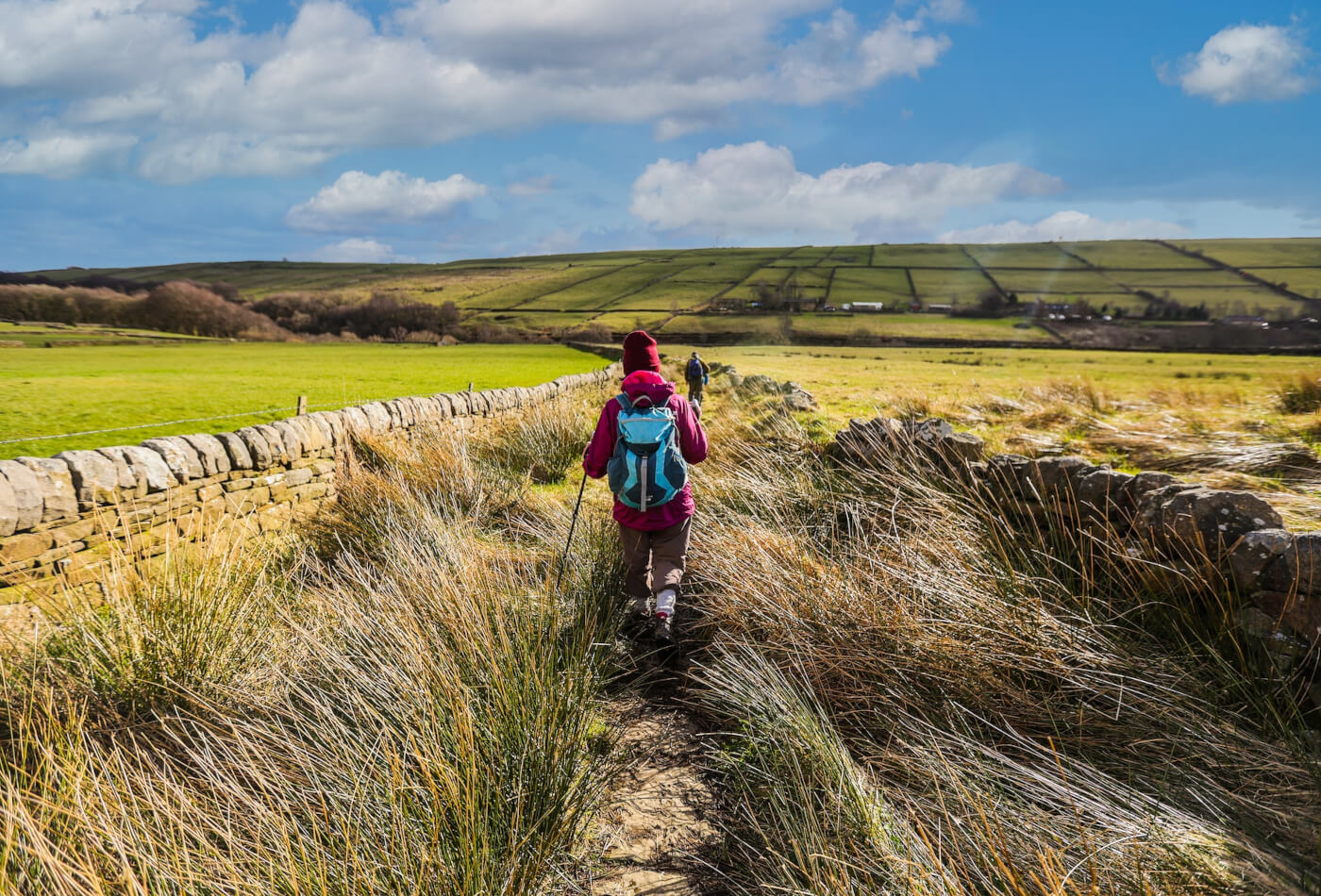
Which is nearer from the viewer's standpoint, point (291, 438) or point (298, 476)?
point (291, 438)

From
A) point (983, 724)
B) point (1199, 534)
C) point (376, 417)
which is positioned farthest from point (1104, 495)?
point (376, 417)

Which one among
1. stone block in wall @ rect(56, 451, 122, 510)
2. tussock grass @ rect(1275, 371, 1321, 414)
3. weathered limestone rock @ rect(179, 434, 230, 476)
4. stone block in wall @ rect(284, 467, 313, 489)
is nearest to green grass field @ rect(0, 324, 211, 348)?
stone block in wall @ rect(284, 467, 313, 489)

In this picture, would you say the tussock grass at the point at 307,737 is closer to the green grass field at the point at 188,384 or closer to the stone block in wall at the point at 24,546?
the stone block in wall at the point at 24,546

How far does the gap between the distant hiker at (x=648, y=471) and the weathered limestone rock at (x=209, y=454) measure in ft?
12.7

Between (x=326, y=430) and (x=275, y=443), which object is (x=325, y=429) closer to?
(x=326, y=430)

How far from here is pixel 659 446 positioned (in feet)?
13.5

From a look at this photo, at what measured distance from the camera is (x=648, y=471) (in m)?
4.13

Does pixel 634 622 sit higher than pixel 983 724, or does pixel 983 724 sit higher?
pixel 983 724

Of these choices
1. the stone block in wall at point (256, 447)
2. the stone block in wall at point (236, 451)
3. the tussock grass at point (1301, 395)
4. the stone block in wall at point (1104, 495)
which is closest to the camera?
the stone block in wall at point (1104, 495)

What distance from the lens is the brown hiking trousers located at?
14.3 feet

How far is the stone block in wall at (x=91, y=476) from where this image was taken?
4660mm

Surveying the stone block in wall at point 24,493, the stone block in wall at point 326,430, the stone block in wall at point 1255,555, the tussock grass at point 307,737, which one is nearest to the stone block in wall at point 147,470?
the stone block in wall at point 24,493

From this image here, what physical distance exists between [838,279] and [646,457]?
99.9 metres

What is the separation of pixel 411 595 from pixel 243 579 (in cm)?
112
